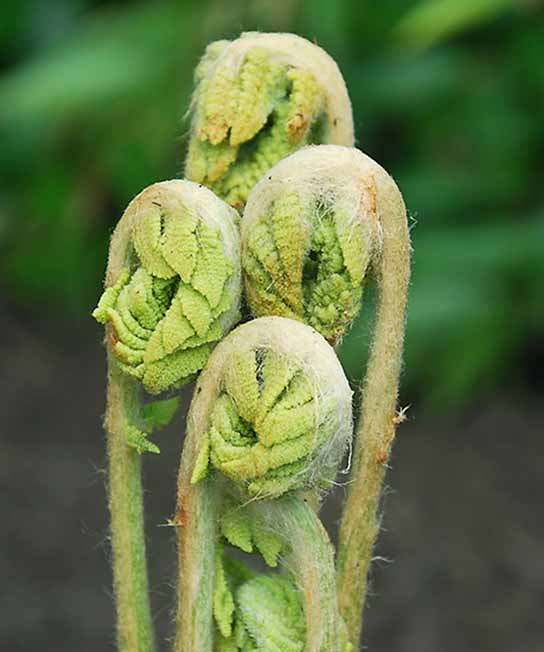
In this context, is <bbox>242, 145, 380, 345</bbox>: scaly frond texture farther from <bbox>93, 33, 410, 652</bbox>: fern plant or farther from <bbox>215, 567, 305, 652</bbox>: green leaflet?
<bbox>215, 567, 305, 652</bbox>: green leaflet

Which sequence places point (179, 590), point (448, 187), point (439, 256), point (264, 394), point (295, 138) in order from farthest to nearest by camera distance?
point (448, 187) → point (439, 256) → point (295, 138) → point (179, 590) → point (264, 394)

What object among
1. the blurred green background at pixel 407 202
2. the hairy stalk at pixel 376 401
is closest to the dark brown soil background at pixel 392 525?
the blurred green background at pixel 407 202

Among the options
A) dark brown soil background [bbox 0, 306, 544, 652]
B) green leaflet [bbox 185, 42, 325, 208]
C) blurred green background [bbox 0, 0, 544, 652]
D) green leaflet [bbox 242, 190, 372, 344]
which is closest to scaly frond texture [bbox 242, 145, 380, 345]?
green leaflet [bbox 242, 190, 372, 344]

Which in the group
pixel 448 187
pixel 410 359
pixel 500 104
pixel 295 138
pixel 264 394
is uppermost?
pixel 500 104

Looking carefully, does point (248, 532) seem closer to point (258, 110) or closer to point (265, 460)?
point (265, 460)

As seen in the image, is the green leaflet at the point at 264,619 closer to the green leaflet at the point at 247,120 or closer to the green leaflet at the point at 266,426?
the green leaflet at the point at 266,426

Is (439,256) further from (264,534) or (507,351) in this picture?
(264,534)

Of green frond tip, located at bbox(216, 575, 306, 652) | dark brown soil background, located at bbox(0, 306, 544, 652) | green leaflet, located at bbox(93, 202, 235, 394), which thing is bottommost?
green frond tip, located at bbox(216, 575, 306, 652)

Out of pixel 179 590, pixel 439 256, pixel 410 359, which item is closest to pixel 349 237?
pixel 179 590
